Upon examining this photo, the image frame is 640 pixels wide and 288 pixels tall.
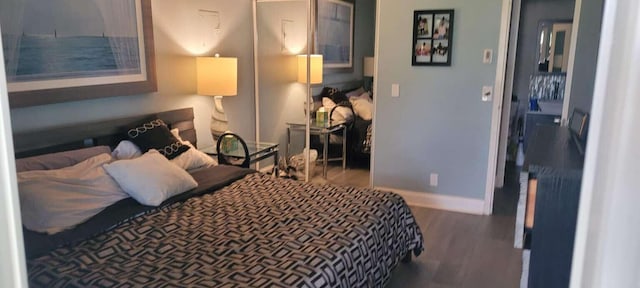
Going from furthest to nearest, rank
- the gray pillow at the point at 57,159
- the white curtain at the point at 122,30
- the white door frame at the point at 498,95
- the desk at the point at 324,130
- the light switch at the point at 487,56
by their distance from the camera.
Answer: the desk at the point at 324,130
the light switch at the point at 487,56
the white door frame at the point at 498,95
the white curtain at the point at 122,30
the gray pillow at the point at 57,159

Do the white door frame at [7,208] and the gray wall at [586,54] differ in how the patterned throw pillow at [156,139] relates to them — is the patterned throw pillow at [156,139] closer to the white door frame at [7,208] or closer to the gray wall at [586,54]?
the white door frame at [7,208]

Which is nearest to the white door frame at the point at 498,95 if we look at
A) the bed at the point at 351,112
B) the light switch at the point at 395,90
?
the light switch at the point at 395,90

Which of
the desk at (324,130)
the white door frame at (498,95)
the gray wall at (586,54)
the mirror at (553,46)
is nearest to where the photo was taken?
the gray wall at (586,54)

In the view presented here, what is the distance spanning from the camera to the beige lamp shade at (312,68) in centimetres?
464

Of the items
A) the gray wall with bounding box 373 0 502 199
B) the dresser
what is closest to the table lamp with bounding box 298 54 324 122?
the gray wall with bounding box 373 0 502 199

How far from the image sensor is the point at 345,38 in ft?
18.2

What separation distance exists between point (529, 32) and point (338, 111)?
3.14m

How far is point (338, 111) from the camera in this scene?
5332 millimetres

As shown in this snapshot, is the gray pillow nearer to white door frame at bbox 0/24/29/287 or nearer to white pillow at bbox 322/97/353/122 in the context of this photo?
white door frame at bbox 0/24/29/287

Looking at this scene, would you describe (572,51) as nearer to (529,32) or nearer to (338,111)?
(338,111)

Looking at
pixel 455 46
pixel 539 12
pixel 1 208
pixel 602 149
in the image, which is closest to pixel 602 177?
pixel 602 149

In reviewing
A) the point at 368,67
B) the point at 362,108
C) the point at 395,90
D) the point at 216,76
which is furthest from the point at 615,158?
the point at 368,67

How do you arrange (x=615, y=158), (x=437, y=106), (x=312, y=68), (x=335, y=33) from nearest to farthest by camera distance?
(x=615, y=158)
(x=437, y=106)
(x=312, y=68)
(x=335, y=33)

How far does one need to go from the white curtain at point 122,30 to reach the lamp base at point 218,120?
0.86 meters
